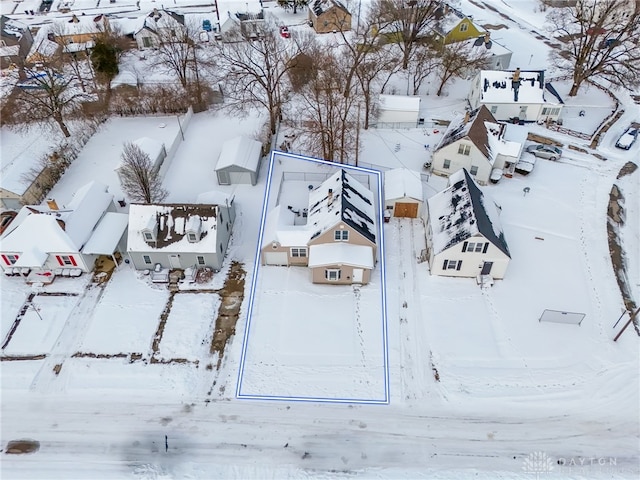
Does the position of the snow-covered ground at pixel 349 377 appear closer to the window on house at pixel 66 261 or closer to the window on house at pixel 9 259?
the window on house at pixel 66 261

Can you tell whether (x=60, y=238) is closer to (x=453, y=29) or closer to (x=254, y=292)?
(x=254, y=292)

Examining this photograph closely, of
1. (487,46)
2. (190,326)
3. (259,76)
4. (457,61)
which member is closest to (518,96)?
(457,61)

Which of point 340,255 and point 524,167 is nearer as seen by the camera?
point 340,255

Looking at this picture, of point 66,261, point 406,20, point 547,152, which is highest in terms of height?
point 406,20

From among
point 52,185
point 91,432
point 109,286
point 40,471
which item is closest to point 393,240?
point 109,286

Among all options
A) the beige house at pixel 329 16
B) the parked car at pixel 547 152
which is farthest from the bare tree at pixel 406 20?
the parked car at pixel 547 152

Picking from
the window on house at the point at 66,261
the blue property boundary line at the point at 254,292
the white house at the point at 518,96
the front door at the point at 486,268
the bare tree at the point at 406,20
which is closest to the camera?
the blue property boundary line at the point at 254,292

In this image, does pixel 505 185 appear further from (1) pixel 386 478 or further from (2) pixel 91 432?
(2) pixel 91 432

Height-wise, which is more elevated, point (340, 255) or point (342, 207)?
point (342, 207)
